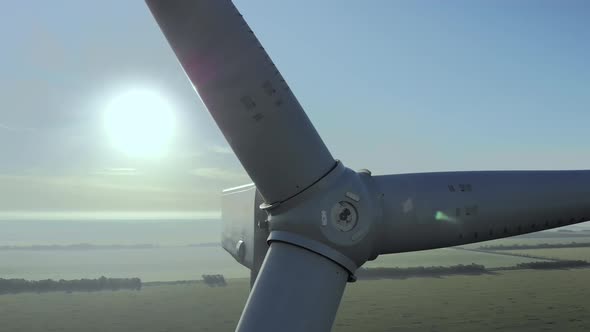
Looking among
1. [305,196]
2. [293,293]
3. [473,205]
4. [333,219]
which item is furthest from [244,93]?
[473,205]

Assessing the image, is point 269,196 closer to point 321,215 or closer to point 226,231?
point 321,215

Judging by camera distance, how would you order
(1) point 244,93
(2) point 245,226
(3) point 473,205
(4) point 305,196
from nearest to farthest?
(1) point 244,93 < (4) point 305,196 < (3) point 473,205 < (2) point 245,226

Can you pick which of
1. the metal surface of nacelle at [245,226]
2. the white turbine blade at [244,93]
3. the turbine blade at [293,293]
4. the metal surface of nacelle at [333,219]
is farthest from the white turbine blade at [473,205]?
the metal surface of nacelle at [245,226]

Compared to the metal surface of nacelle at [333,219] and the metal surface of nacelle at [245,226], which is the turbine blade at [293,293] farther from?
the metal surface of nacelle at [245,226]

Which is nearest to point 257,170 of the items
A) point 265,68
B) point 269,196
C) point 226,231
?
point 269,196

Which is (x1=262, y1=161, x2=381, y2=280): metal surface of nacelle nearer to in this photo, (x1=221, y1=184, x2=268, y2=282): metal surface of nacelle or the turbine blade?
the turbine blade

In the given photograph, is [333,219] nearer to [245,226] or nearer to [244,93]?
[245,226]
